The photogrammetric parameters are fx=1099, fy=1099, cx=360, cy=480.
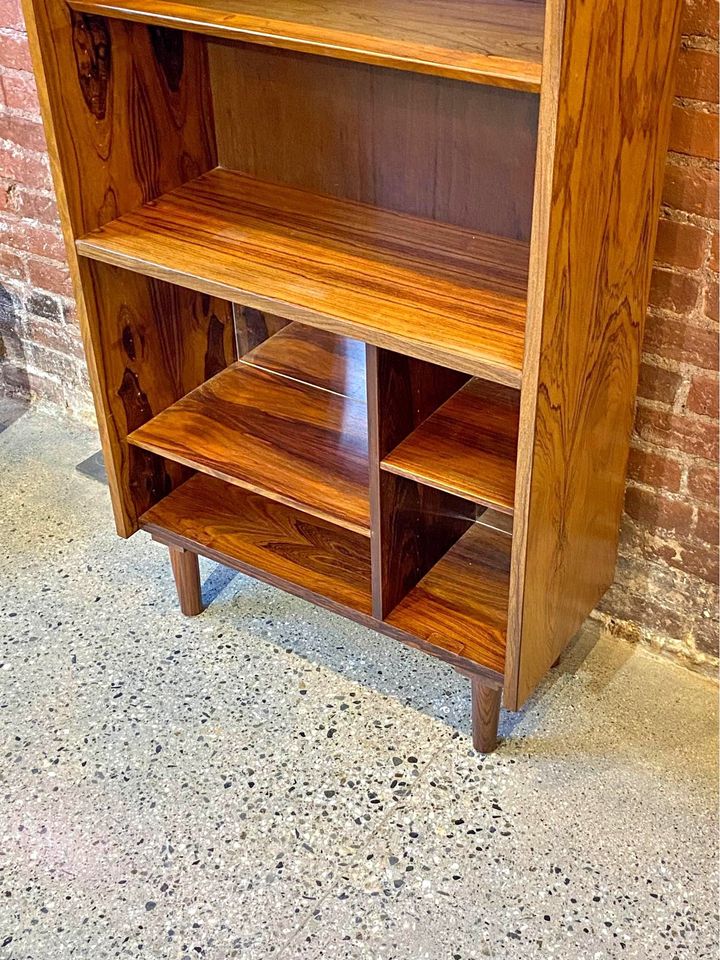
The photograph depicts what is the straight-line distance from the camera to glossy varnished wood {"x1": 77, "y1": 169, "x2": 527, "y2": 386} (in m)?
1.48

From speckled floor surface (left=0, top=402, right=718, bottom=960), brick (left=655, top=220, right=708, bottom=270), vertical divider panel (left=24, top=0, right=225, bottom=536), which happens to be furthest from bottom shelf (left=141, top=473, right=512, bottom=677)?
brick (left=655, top=220, right=708, bottom=270)

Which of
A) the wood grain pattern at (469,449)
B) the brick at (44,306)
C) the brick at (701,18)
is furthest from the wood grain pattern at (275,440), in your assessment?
the brick at (701,18)

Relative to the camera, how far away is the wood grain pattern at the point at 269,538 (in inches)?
75.8

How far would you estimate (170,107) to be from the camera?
1.85 meters

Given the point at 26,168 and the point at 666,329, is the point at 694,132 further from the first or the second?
the point at 26,168

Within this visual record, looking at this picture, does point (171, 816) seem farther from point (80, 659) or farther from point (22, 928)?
point (80, 659)

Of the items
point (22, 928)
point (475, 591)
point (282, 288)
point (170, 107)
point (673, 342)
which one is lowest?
point (22, 928)

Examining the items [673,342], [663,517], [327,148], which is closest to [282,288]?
[327,148]

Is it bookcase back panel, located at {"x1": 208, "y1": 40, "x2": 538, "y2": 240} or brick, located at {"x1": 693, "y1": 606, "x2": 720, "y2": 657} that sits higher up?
bookcase back panel, located at {"x1": 208, "y1": 40, "x2": 538, "y2": 240}

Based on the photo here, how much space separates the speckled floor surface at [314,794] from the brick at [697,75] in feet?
3.39

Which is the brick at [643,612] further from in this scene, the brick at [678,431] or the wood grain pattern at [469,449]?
the wood grain pattern at [469,449]

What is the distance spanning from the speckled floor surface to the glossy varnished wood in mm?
785

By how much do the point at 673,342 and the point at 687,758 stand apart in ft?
2.36

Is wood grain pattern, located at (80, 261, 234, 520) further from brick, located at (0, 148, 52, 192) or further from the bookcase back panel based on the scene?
brick, located at (0, 148, 52, 192)
